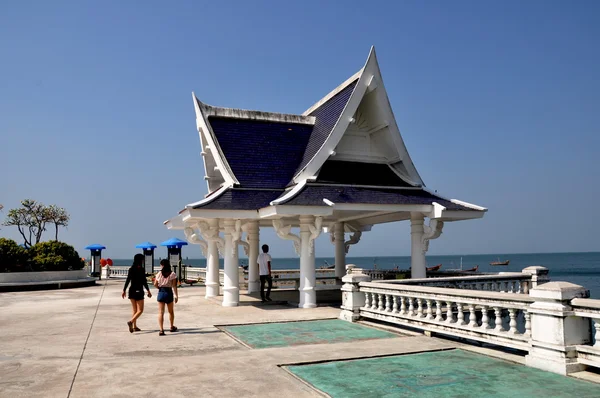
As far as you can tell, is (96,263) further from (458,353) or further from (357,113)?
(458,353)

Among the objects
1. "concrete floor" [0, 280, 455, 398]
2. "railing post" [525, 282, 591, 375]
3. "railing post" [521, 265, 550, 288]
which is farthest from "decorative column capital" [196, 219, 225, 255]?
"railing post" [525, 282, 591, 375]

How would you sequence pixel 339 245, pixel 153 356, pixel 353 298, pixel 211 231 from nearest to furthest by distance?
pixel 153 356
pixel 353 298
pixel 211 231
pixel 339 245

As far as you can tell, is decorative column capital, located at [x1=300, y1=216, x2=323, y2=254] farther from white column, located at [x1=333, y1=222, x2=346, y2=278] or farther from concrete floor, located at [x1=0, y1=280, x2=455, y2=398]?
white column, located at [x1=333, y1=222, x2=346, y2=278]

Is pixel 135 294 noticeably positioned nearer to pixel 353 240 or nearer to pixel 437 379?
pixel 437 379

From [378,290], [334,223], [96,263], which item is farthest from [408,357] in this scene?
[96,263]

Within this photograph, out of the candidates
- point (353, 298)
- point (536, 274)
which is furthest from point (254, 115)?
point (536, 274)

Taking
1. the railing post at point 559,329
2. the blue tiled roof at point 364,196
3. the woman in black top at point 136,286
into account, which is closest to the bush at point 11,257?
the woman in black top at point 136,286

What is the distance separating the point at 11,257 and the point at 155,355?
21765 millimetres

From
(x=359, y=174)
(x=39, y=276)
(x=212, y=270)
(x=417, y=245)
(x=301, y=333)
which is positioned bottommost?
(x=301, y=333)

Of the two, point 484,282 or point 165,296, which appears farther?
point 484,282

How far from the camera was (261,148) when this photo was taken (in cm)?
1808

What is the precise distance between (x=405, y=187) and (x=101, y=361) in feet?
38.0

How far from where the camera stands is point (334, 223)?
2359 cm

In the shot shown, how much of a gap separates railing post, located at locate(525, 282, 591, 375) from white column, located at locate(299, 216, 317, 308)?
27.0ft
